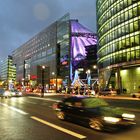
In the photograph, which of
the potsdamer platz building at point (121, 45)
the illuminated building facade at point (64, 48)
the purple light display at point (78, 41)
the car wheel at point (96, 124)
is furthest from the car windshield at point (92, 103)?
the purple light display at point (78, 41)

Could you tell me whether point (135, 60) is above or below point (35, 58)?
below

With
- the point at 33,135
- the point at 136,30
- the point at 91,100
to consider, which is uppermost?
the point at 136,30

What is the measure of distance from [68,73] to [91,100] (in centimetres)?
9697

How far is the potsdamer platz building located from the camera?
6366 centimetres

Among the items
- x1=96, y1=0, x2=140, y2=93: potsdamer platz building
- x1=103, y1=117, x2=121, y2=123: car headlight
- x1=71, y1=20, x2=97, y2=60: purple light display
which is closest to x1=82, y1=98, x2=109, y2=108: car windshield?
x1=103, y1=117, x2=121, y2=123: car headlight

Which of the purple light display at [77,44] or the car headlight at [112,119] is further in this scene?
the purple light display at [77,44]

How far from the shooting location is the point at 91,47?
116375 mm

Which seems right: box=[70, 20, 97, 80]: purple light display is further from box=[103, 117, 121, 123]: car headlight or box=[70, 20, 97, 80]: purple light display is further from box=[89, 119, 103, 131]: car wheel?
box=[103, 117, 121, 123]: car headlight

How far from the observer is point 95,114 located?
40.3ft

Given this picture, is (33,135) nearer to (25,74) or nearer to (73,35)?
(73,35)

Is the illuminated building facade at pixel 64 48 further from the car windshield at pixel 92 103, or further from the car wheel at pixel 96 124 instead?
the car wheel at pixel 96 124

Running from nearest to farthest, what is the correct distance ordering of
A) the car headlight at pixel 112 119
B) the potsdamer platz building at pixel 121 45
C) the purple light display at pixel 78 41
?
1. the car headlight at pixel 112 119
2. the potsdamer platz building at pixel 121 45
3. the purple light display at pixel 78 41

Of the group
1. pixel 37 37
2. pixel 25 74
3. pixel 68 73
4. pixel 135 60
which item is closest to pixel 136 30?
pixel 135 60

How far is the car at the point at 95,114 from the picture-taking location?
11.6m
